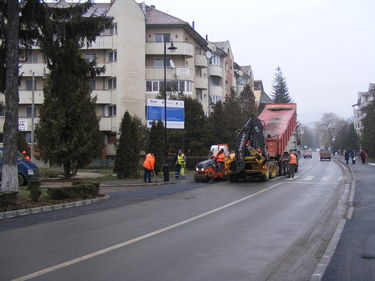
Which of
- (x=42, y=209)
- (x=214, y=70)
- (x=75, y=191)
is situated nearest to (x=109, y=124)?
(x=214, y=70)

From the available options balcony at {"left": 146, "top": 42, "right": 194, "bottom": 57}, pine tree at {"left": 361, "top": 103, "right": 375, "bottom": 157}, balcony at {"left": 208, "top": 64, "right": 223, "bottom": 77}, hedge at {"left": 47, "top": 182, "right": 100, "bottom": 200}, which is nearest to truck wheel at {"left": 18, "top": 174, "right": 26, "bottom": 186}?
hedge at {"left": 47, "top": 182, "right": 100, "bottom": 200}

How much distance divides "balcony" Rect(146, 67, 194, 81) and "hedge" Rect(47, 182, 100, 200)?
3427 cm

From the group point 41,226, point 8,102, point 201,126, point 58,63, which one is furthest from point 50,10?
point 201,126

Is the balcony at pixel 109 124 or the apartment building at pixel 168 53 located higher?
the apartment building at pixel 168 53

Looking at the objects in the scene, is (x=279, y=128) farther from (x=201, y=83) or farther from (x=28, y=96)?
(x=28, y=96)

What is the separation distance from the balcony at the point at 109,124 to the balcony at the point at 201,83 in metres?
13.1

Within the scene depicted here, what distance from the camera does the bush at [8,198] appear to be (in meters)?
13.2

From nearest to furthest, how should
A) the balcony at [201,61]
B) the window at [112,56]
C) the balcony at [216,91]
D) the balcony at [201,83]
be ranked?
the window at [112,56] < the balcony at [201,61] < the balcony at [201,83] < the balcony at [216,91]

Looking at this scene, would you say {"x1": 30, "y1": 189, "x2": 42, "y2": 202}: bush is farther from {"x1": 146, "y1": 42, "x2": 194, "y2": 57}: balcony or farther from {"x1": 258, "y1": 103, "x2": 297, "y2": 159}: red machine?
{"x1": 146, "y1": 42, "x2": 194, "y2": 57}: balcony

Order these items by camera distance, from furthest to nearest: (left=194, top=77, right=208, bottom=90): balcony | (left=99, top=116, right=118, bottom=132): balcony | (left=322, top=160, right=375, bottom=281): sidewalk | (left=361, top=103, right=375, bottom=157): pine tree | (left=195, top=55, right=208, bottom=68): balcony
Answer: (left=361, top=103, right=375, bottom=157): pine tree < (left=194, top=77, right=208, bottom=90): balcony < (left=195, top=55, right=208, bottom=68): balcony < (left=99, top=116, right=118, bottom=132): balcony < (left=322, top=160, right=375, bottom=281): sidewalk

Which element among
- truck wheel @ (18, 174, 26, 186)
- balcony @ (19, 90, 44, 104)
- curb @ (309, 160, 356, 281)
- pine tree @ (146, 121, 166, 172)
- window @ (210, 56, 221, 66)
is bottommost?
curb @ (309, 160, 356, 281)

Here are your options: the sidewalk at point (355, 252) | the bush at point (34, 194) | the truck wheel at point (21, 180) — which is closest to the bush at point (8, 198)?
the bush at point (34, 194)

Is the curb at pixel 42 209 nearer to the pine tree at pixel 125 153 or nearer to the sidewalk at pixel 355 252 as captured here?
the sidewalk at pixel 355 252

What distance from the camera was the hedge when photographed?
15788 mm
